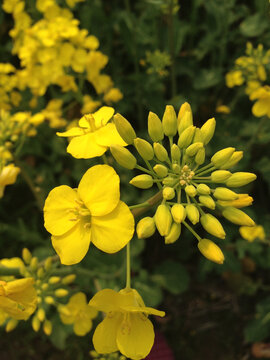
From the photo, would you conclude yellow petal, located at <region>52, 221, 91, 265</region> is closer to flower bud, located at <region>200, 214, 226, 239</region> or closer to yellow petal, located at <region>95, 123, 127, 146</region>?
yellow petal, located at <region>95, 123, 127, 146</region>

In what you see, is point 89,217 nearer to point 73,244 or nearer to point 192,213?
point 73,244

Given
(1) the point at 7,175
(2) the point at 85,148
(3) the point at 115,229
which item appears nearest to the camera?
(3) the point at 115,229

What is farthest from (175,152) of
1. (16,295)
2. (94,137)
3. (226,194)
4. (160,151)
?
(16,295)

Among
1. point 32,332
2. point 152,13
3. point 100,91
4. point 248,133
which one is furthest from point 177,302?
point 152,13

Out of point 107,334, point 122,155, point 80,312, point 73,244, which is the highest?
point 122,155

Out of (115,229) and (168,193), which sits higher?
(168,193)

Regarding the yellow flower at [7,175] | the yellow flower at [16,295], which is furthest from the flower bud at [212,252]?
the yellow flower at [7,175]

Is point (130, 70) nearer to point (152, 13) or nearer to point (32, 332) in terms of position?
point (152, 13)
